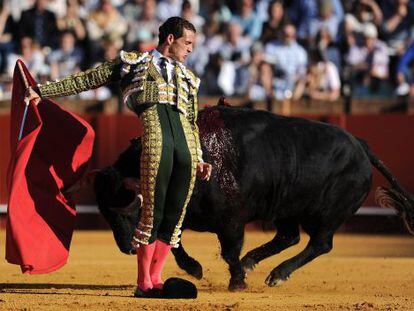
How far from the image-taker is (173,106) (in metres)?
5.41

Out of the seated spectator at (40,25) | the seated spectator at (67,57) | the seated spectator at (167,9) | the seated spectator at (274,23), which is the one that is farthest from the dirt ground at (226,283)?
the seated spectator at (167,9)

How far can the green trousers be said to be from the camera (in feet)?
17.5

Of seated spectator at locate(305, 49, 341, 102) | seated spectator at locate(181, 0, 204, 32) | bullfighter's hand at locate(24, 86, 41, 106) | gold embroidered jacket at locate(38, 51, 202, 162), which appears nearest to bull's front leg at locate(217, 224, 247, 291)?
gold embroidered jacket at locate(38, 51, 202, 162)

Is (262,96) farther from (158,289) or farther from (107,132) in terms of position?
(158,289)

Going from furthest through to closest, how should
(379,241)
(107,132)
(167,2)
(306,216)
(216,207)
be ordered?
1. (167,2)
2. (107,132)
3. (379,241)
4. (306,216)
5. (216,207)

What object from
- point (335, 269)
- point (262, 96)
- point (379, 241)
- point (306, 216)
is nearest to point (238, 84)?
point (262, 96)

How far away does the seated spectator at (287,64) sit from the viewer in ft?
35.9

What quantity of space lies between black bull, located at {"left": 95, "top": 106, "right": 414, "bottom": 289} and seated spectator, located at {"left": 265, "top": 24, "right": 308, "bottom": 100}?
417cm

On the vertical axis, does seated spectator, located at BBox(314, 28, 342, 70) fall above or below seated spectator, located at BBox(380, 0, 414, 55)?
below

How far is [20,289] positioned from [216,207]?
46.4 inches

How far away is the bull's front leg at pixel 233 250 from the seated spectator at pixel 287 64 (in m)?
4.88

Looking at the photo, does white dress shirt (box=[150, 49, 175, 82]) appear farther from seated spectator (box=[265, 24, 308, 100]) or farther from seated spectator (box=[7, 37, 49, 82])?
seated spectator (box=[7, 37, 49, 82])

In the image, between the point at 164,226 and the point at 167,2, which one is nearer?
the point at 164,226

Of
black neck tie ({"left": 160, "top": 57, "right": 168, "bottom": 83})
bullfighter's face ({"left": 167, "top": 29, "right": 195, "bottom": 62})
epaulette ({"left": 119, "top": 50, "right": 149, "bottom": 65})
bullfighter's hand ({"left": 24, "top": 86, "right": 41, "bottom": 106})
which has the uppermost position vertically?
bullfighter's face ({"left": 167, "top": 29, "right": 195, "bottom": 62})
